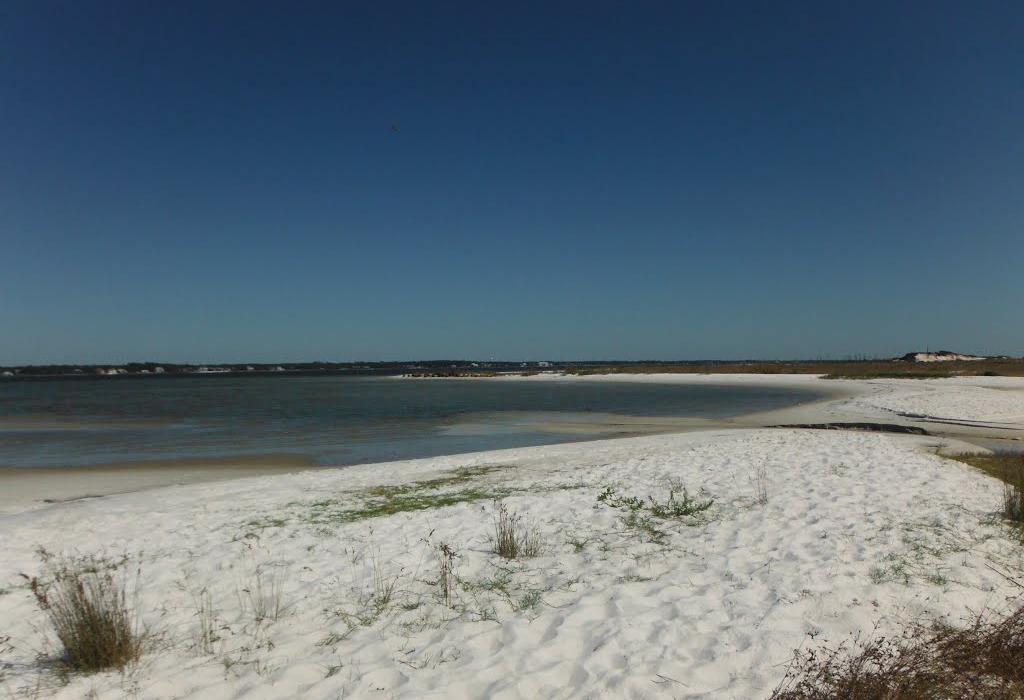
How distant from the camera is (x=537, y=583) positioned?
6238 millimetres

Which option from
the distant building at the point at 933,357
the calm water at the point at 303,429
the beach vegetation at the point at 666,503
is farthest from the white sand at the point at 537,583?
the distant building at the point at 933,357

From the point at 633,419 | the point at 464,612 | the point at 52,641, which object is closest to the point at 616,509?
the point at 464,612

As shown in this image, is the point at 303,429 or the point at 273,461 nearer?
the point at 273,461

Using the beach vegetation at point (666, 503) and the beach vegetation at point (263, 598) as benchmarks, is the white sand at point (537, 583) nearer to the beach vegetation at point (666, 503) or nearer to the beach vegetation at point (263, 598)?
the beach vegetation at point (263, 598)

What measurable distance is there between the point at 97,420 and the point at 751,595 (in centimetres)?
3639

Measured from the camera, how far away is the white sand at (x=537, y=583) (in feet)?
14.7

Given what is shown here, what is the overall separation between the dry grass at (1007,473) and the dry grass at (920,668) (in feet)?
13.5

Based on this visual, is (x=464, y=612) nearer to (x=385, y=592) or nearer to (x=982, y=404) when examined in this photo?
(x=385, y=592)

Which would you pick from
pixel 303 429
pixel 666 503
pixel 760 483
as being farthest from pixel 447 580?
pixel 303 429

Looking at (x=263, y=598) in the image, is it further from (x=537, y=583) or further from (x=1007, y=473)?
(x=1007, y=473)

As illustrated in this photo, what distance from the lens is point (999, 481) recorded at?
34.0 feet

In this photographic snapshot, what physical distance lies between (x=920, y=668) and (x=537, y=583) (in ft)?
11.1

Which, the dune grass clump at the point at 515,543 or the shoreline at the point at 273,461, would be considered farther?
the shoreline at the point at 273,461

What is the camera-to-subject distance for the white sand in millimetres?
4488
